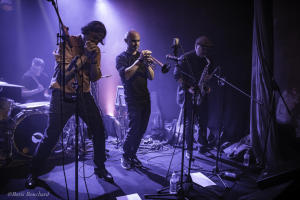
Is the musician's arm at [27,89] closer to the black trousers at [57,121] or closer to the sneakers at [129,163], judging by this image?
the black trousers at [57,121]

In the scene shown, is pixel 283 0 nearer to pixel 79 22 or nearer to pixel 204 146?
pixel 204 146

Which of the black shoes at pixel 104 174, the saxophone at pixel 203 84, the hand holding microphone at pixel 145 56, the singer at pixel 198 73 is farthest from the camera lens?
the saxophone at pixel 203 84

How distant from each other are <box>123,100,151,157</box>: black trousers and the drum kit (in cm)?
141

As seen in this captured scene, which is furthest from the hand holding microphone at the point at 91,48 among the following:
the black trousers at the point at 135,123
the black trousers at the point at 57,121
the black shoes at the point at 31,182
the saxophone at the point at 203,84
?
the saxophone at the point at 203,84

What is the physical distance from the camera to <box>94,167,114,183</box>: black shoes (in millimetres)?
2990

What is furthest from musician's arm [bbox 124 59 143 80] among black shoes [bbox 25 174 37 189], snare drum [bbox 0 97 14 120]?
snare drum [bbox 0 97 14 120]

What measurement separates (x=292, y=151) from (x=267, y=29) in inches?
96.3

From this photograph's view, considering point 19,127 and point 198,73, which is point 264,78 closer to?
point 198,73

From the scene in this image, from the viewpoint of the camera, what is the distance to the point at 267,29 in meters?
3.88

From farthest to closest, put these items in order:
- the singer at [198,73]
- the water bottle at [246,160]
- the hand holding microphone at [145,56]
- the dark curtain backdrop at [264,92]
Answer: the singer at [198,73]
the water bottle at [246,160]
the dark curtain backdrop at [264,92]
the hand holding microphone at [145,56]

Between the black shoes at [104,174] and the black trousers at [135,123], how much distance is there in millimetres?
588

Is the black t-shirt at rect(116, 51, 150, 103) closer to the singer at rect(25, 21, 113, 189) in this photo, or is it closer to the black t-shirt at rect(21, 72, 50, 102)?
the singer at rect(25, 21, 113, 189)

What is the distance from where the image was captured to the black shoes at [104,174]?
2.99 metres

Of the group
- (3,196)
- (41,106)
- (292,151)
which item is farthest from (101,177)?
(292,151)
